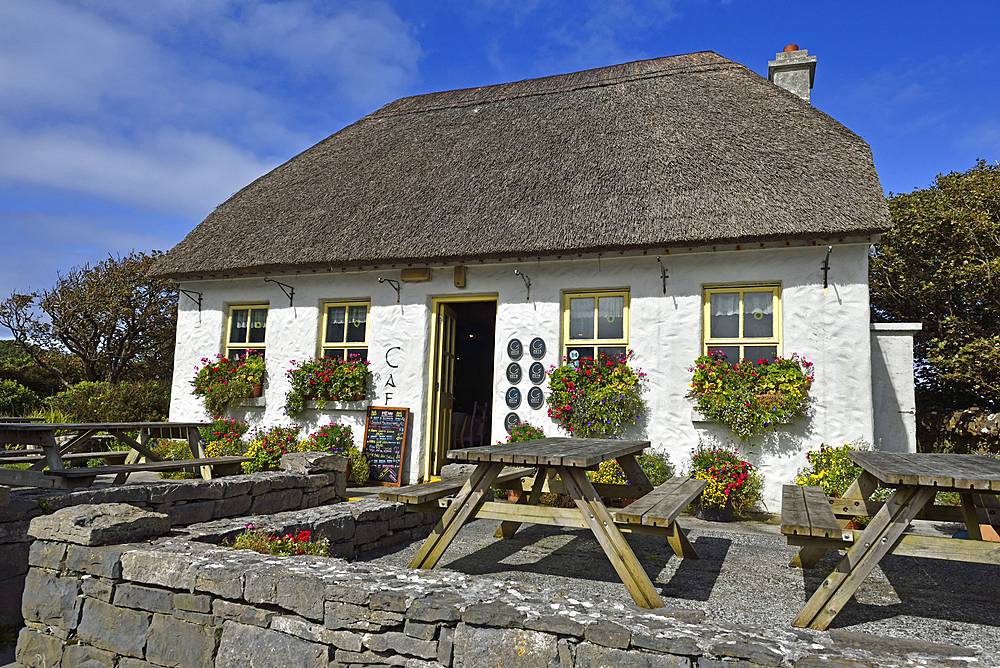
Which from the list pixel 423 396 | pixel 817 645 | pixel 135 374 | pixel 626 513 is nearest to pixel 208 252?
pixel 423 396

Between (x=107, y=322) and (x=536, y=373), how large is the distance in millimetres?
10774

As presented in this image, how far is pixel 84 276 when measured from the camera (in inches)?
538

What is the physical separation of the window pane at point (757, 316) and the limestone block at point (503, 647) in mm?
5603

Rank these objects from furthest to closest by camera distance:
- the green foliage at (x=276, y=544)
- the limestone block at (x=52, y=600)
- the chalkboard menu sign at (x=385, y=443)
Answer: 1. the chalkboard menu sign at (x=385, y=443)
2. the green foliage at (x=276, y=544)
3. the limestone block at (x=52, y=600)

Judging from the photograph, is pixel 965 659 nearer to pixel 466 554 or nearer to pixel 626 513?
pixel 626 513

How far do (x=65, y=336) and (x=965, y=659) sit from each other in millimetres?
15967

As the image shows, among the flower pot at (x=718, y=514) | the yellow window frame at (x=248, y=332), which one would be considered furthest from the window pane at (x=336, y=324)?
the flower pot at (x=718, y=514)

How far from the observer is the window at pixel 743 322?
7141 millimetres

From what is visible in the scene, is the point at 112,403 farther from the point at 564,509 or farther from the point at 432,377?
the point at 564,509

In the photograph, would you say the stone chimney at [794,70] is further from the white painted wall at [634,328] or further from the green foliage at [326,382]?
the green foliage at [326,382]

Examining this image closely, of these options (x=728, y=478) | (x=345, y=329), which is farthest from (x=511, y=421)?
(x=345, y=329)

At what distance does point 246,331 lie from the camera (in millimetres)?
9445

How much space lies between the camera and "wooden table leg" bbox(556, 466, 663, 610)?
10.7ft

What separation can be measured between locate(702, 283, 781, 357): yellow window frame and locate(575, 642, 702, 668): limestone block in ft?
17.7
